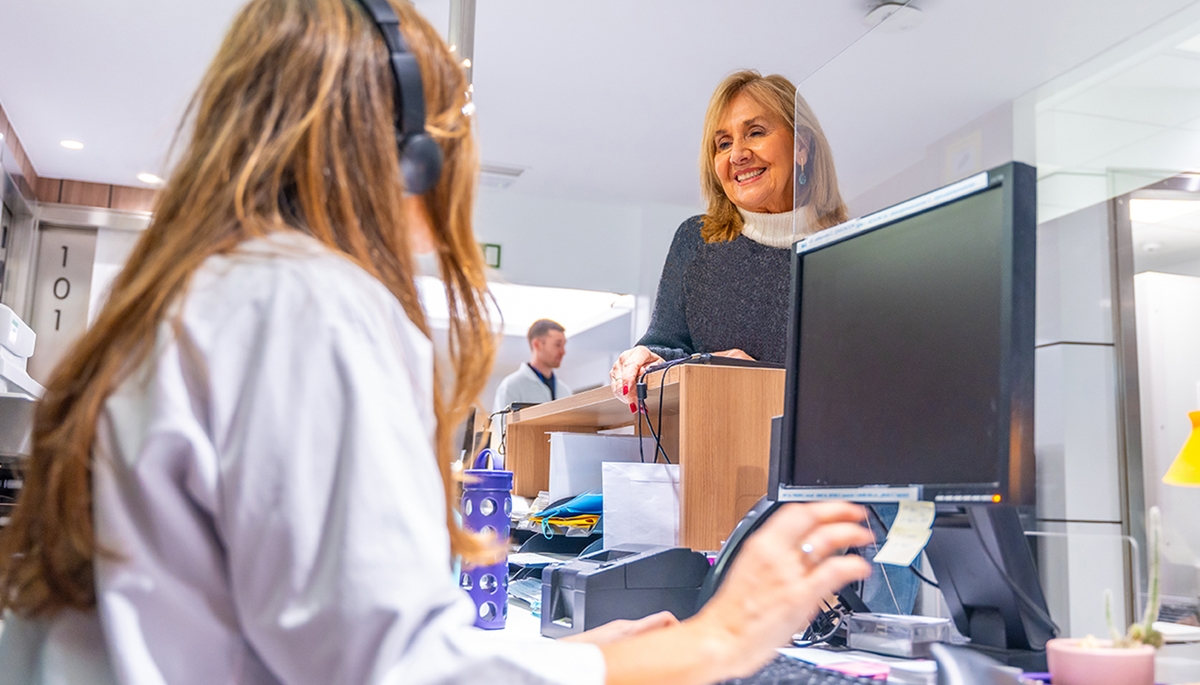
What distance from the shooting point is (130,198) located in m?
5.55

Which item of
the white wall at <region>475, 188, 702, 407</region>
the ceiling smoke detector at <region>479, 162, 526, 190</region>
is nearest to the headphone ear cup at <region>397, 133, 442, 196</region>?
the ceiling smoke detector at <region>479, 162, 526, 190</region>

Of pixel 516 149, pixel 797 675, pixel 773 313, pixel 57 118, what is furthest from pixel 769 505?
pixel 57 118

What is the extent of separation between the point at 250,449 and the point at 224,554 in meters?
0.07

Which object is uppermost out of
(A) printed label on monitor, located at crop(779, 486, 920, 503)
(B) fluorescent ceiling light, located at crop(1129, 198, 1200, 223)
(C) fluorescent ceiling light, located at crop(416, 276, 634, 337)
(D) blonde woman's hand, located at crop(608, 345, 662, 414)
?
(C) fluorescent ceiling light, located at crop(416, 276, 634, 337)

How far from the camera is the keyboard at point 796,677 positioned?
0.78 m

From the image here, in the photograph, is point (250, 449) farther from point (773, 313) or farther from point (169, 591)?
point (773, 313)

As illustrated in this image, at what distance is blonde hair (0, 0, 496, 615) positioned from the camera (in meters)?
0.52

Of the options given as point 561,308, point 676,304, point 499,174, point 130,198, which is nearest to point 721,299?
point 676,304

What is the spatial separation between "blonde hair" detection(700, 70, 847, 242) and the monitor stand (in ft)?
2.65

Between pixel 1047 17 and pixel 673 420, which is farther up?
pixel 1047 17

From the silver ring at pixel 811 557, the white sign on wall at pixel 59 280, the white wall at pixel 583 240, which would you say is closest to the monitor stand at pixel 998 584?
the silver ring at pixel 811 557

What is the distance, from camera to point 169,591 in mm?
507

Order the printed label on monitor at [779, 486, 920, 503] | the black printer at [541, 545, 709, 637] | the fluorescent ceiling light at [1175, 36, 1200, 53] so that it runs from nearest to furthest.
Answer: the printed label on monitor at [779, 486, 920, 503], the black printer at [541, 545, 709, 637], the fluorescent ceiling light at [1175, 36, 1200, 53]

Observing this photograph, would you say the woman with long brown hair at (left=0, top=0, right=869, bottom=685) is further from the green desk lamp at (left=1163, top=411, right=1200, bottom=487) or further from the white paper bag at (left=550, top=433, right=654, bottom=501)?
the white paper bag at (left=550, top=433, right=654, bottom=501)
